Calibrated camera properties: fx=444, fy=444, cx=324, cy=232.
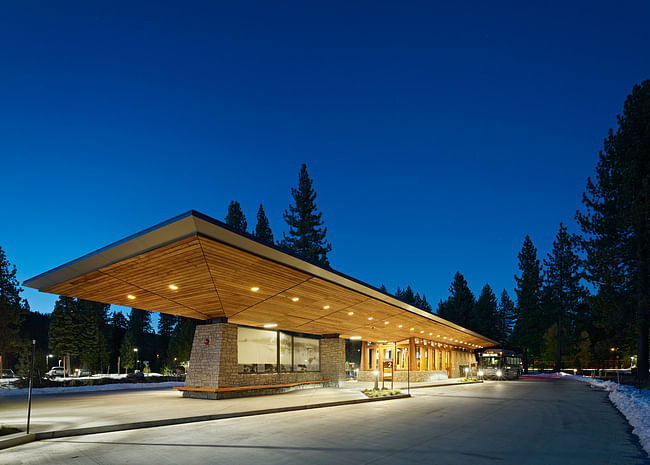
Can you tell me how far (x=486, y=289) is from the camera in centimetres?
8425

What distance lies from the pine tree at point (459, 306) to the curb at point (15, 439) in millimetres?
67547

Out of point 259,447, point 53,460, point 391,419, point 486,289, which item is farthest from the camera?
point 486,289

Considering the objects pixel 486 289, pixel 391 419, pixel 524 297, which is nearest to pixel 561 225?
pixel 524 297

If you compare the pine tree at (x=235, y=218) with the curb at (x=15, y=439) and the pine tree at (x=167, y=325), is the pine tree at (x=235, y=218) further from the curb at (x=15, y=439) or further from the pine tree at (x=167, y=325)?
the curb at (x=15, y=439)

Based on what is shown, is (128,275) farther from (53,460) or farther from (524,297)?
(524,297)

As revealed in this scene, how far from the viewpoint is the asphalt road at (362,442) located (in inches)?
281

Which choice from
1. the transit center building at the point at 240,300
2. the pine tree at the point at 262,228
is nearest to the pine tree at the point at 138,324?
the pine tree at the point at 262,228

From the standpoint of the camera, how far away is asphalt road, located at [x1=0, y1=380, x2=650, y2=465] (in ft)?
23.4

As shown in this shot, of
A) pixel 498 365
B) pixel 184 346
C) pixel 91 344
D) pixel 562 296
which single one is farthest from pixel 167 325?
pixel 562 296

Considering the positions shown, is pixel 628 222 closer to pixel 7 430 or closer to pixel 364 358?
pixel 364 358

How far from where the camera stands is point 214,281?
1371 centimetres

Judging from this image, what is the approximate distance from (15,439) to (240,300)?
8.58 m

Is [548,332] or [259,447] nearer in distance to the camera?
[259,447]

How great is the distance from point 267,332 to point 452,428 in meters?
13.2
